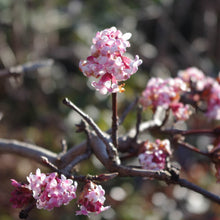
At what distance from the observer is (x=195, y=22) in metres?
3.99

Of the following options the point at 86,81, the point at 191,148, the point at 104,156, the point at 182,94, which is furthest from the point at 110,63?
the point at 86,81

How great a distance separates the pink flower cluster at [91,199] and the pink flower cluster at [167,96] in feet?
1.35

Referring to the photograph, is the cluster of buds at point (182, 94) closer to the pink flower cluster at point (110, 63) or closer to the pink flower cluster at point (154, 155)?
the pink flower cluster at point (154, 155)

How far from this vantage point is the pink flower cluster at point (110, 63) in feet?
2.26

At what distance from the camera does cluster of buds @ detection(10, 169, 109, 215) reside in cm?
69

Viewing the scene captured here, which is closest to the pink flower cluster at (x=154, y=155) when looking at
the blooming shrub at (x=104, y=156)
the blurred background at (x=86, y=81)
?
the blooming shrub at (x=104, y=156)

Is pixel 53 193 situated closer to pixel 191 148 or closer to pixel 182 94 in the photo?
pixel 191 148

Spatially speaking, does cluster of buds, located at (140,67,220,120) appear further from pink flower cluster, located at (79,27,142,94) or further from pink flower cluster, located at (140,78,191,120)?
pink flower cluster, located at (79,27,142,94)

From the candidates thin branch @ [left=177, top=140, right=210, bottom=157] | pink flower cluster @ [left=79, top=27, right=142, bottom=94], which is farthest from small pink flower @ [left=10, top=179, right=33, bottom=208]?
thin branch @ [left=177, top=140, right=210, bottom=157]

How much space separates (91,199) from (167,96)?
1.45 ft

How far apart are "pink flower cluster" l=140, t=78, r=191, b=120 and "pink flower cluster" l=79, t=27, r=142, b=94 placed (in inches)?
14.5

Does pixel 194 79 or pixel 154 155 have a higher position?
pixel 194 79

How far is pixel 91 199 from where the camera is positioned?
0.70 meters

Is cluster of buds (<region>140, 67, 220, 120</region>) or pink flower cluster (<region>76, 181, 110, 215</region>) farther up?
cluster of buds (<region>140, 67, 220, 120</region>)
